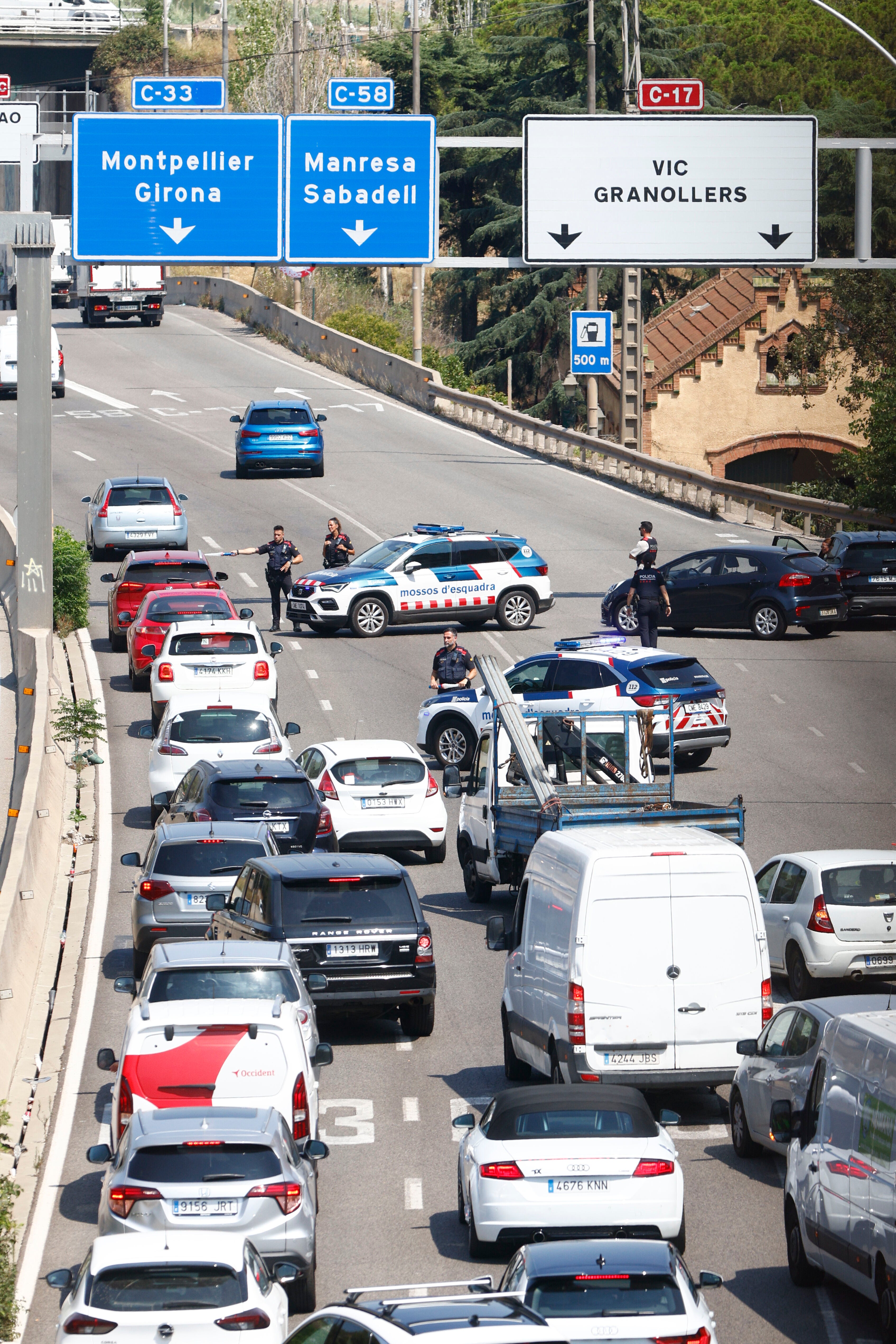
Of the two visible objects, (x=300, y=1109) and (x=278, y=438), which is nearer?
(x=300, y=1109)

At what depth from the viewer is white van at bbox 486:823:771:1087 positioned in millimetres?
13680

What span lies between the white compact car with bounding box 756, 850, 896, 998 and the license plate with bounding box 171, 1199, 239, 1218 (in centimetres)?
784

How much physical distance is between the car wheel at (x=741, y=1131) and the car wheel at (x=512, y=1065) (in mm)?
1907

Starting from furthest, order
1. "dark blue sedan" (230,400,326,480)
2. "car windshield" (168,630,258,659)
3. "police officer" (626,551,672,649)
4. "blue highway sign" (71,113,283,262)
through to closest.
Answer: "dark blue sedan" (230,400,326,480) → "police officer" (626,551,672,649) → "blue highway sign" (71,113,283,262) → "car windshield" (168,630,258,659)

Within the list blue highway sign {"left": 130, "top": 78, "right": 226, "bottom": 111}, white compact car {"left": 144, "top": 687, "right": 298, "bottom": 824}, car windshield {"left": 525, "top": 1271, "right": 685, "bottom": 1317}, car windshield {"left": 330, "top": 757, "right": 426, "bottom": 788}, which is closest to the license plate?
car windshield {"left": 525, "top": 1271, "right": 685, "bottom": 1317}

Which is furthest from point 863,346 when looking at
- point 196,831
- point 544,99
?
point 196,831

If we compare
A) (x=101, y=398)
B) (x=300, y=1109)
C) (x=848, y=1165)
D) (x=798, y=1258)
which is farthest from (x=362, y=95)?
(x=101, y=398)

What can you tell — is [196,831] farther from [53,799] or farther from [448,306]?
[448,306]

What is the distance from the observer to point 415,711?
29.3 meters

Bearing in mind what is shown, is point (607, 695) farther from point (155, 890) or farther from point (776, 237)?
point (155, 890)

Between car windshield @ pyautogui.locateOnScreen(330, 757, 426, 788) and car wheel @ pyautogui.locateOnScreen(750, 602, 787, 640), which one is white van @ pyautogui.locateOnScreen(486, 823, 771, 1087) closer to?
car windshield @ pyautogui.locateOnScreen(330, 757, 426, 788)

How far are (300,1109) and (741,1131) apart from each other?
3363 mm

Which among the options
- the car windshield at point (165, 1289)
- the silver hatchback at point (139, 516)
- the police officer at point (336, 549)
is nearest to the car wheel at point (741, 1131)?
the car windshield at point (165, 1289)

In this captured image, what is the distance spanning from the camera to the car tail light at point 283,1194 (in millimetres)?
10367
